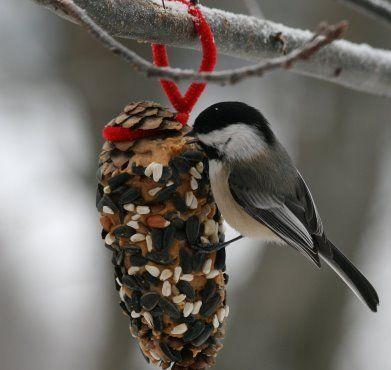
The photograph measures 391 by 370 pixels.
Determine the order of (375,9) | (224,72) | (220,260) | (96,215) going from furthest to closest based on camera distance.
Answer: (96,215) < (220,260) < (375,9) < (224,72)

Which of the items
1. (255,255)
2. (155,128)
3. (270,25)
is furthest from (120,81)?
(155,128)

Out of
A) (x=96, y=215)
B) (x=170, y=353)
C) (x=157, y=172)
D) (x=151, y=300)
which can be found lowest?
(x=96, y=215)

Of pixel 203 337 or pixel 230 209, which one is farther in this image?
pixel 230 209

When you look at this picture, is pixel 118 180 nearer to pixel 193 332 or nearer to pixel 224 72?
pixel 193 332

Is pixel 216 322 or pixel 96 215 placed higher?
pixel 216 322

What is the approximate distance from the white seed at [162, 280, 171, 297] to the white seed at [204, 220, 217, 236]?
13 cm

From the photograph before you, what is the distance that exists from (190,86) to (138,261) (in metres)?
0.36

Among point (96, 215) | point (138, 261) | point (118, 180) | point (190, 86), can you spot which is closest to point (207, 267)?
point (138, 261)

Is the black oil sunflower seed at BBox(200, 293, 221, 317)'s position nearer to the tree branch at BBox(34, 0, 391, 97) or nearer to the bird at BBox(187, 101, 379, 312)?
the bird at BBox(187, 101, 379, 312)

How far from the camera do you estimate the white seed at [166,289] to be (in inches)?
43.4

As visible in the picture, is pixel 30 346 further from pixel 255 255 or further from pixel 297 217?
pixel 297 217

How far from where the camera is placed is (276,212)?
4.44ft

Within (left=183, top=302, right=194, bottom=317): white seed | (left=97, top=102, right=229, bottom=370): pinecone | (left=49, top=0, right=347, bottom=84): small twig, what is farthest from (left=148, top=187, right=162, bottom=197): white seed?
(left=49, top=0, right=347, bottom=84): small twig

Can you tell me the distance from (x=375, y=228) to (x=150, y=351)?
2071 millimetres
